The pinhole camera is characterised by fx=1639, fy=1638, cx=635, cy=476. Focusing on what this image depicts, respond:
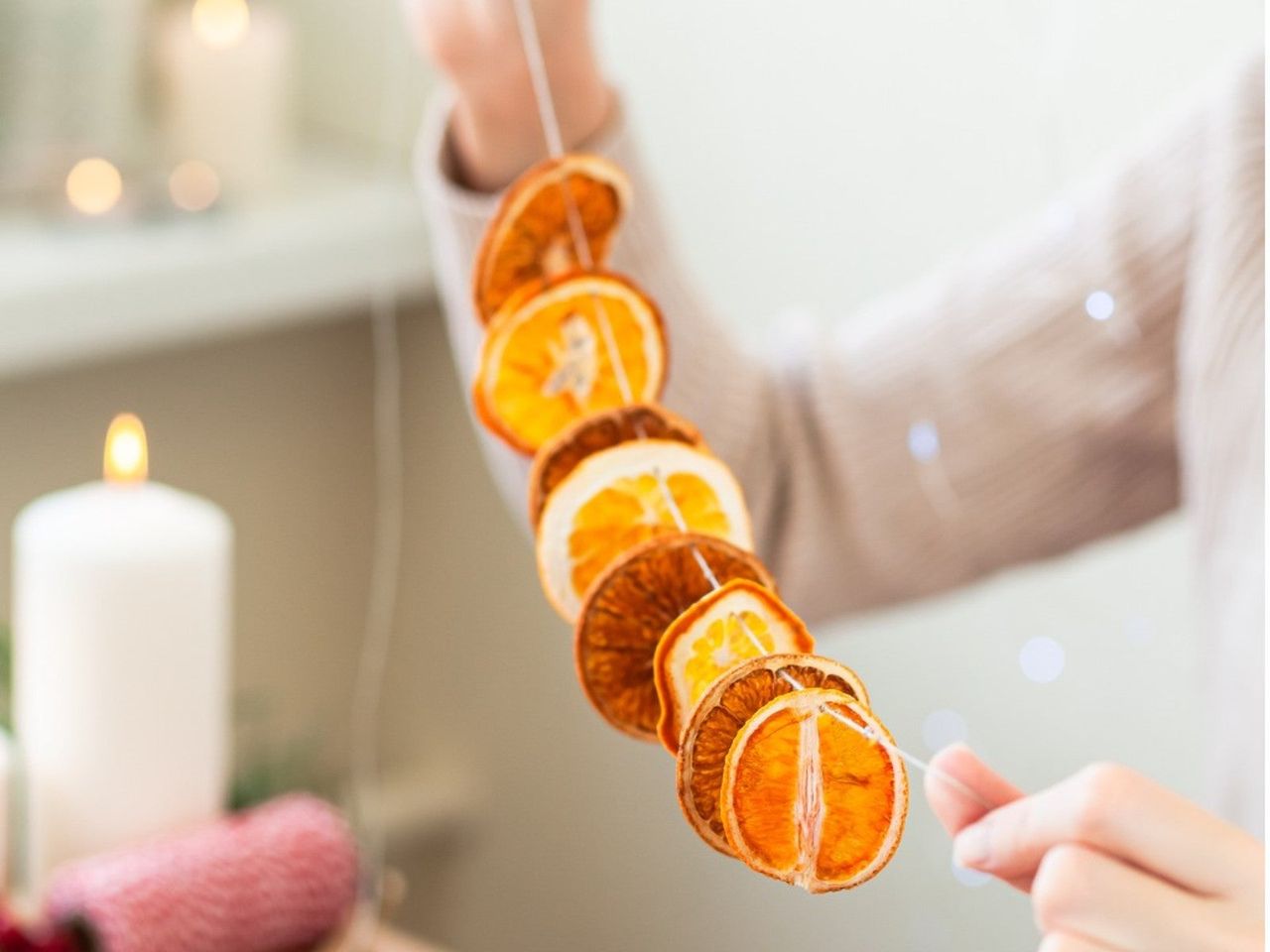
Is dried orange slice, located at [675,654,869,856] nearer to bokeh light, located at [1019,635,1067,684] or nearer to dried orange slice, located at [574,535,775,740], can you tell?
dried orange slice, located at [574,535,775,740]

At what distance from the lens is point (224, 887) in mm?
529

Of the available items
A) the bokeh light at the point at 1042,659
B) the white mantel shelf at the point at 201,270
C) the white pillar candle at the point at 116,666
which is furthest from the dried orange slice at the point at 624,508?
the white mantel shelf at the point at 201,270

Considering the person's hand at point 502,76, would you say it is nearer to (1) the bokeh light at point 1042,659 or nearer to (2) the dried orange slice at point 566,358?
(2) the dried orange slice at point 566,358

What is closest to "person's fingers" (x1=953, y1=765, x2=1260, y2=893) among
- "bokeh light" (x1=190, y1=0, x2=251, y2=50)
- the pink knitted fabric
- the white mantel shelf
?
the pink knitted fabric

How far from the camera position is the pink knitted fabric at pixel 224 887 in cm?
51

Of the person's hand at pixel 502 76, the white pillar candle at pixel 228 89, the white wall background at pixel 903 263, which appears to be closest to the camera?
the person's hand at pixel 502 76

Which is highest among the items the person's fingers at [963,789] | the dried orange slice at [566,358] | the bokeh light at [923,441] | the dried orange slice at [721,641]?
the bokeh light at [923,441]

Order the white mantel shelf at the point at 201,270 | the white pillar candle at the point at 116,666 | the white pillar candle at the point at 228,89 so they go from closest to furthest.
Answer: the white pillar candle at the point at 116,666
the white mantel shelf at the point at 201,270
the white pillar candle at the point at 228,89

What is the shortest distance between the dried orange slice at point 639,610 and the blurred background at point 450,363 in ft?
0.41

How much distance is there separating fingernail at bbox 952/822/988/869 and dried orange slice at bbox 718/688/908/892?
1.3 inches

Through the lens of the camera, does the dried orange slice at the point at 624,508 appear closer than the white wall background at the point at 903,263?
Yes

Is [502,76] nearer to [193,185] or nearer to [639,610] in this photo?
[639,610]

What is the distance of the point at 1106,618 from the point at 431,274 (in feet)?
1.89

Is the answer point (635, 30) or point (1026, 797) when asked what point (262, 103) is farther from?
point (1026, 797)
